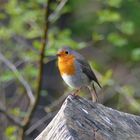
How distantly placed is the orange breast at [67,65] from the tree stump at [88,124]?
1614 millimetres

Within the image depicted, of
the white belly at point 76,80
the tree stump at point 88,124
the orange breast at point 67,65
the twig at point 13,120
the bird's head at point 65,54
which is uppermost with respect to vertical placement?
the tree stump at point 88,124

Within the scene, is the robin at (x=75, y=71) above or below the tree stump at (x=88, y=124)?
below

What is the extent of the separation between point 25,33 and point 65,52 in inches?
82.9

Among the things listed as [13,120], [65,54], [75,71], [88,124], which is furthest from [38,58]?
[88,124]

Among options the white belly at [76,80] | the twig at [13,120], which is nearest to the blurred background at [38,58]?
the twig at [13,120]

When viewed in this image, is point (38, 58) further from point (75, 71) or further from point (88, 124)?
point (88, 124)

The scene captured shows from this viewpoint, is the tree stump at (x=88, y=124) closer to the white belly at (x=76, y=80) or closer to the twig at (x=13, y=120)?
the white belly at (x=76, y=80)

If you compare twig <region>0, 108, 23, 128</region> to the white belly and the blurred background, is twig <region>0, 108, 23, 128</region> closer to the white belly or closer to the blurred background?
the blurred background

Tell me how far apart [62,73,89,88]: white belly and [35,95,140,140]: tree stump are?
1543 mm

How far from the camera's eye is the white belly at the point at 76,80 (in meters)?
6.08

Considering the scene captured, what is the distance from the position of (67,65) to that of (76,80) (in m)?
0.16

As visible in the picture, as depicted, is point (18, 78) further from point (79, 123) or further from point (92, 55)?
point (92, 55)

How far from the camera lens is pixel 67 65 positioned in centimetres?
615

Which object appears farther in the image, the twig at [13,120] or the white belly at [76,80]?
the twig at [13,120]
